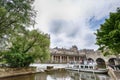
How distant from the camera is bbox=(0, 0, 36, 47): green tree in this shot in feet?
40.1

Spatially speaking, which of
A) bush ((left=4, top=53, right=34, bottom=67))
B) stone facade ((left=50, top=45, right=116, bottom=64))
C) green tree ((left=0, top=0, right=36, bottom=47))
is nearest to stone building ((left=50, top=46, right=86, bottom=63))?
stone facade ((left=50, top=45, right=116, bottom=64))

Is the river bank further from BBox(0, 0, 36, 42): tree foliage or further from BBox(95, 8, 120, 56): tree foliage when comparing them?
BBox(95, 8, 120, 56): tree foliage

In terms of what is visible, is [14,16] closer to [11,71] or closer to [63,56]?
[11,71]

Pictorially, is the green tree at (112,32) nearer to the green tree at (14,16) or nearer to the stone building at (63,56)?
the green tree at (14,16)

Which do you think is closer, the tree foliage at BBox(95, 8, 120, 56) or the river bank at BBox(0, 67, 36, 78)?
the tree foliage at BBox(95, 8, 120, 56)

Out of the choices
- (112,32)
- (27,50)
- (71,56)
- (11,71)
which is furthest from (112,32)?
(71,56)

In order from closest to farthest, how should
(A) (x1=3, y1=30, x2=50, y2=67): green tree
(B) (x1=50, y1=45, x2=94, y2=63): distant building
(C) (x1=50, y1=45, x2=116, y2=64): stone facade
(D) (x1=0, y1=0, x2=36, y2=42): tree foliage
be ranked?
(D) (x1=0, y1=0, x2=36, y2=42): tree foliage < (A) (x1=3, y1=30, x2=50, y2=67): green tree < (C) (x1=50, y1=45, x2=116, y2=64): stone facade < (B) (x1=50, y1=45, x2=94, y2=63): distant building

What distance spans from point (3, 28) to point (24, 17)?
2.09 meters

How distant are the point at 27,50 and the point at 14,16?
420 inches

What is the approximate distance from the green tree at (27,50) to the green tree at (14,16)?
22.2ft

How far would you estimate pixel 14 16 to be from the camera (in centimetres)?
1273

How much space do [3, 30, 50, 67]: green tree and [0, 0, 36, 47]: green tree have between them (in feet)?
22.2

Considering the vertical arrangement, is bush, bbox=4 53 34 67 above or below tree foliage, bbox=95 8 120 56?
below

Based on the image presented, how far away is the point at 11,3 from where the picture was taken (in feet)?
40.0
